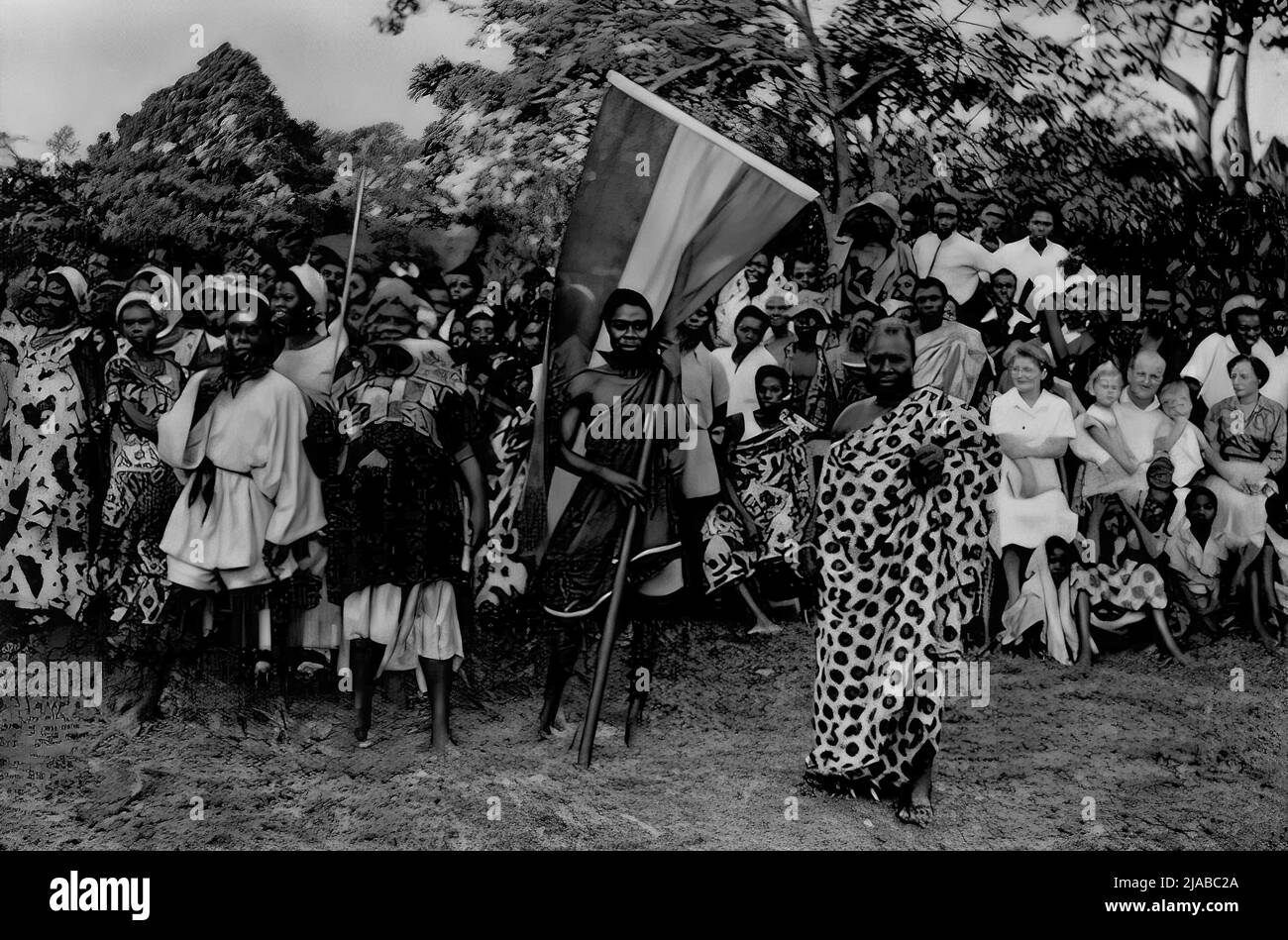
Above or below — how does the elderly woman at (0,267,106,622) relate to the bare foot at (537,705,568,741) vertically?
above

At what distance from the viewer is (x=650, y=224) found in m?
5.84

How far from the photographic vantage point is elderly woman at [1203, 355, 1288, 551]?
A: 6324 millimetres

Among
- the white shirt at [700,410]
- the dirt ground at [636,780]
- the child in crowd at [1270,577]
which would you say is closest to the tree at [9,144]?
the dirt ground at [636,780]

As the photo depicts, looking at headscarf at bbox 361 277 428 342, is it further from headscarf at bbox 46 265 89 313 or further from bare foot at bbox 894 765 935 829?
bare foot at bbox 894 765 935 829

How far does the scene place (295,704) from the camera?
232 inches

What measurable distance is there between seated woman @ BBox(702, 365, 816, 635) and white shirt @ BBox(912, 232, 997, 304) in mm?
929

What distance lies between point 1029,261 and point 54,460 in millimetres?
5005

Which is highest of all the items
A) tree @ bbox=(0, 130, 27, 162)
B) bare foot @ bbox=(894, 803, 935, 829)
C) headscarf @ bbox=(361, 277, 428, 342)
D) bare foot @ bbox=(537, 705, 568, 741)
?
tree @ bbox=(0, 130, 27, 162)

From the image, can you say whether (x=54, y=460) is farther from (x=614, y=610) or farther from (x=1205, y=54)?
(x=1205, y=54)

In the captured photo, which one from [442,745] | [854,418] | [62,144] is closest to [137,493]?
[62,144]

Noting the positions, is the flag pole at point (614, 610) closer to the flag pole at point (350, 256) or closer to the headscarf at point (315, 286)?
the flag pole at point (350, 256)

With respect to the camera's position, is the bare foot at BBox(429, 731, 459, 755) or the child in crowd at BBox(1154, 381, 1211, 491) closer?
the bare foot at BBox(429, 731, 459, 755)

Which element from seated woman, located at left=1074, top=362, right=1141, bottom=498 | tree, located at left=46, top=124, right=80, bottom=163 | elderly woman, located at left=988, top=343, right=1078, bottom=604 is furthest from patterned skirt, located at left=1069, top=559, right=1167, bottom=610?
tree, located at left=46, top=124, right=80, bottom=163
